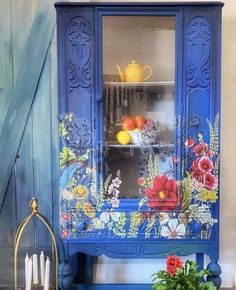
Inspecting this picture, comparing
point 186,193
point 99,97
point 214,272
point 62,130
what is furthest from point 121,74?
point 214,272

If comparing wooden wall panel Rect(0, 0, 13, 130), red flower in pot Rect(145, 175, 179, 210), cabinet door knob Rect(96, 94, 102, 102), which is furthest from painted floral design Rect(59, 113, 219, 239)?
wooden wall panel Rect(0, 0, 13, 130)

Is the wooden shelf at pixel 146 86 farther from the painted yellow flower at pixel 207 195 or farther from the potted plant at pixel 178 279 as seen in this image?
the potted plant at pixel 178 279

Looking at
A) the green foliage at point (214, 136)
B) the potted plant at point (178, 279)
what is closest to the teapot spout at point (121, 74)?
the green foliage at point (214, 136)

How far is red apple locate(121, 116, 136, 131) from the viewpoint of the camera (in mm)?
2055

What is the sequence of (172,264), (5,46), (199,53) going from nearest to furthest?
(172,264) < (199,53) < (5,46)

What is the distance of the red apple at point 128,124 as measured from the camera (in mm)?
2055

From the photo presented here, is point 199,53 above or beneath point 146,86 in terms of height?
above

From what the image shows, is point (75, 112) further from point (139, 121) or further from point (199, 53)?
Answer: point (199, 53)

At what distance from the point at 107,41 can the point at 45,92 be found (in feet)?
1.61

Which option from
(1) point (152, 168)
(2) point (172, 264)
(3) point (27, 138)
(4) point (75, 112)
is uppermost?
(4) point (75, 112)

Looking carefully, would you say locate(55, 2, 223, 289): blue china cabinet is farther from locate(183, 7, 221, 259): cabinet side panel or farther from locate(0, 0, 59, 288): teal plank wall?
locate(0, 0, 59, 288): teal plank wall

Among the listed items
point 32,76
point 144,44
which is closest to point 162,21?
point 144,44

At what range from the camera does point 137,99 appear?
2.05 metres

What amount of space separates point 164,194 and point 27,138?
824 millimetres
